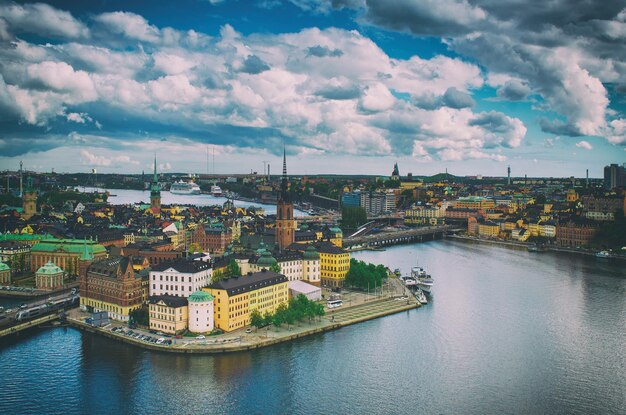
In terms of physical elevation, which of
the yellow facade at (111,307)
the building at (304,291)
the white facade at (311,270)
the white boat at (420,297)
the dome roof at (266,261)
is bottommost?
the white boat at (420,297)

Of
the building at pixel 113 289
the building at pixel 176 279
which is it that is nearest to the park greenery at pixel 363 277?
the building at pixel 176 279

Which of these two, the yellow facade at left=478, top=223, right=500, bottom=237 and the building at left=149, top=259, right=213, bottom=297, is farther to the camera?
the yellow facade at left=478, top=223, right=500, bottom=237

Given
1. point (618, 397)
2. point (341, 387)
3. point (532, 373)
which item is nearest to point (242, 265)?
point (341, 387)

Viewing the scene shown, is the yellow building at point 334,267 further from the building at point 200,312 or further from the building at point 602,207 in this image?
the building at point 602,207

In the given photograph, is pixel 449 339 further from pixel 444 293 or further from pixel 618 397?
pixel 444 293

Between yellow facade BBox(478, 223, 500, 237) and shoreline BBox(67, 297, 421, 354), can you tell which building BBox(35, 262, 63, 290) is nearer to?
shoreline BBox(67, 297, 421, 354)

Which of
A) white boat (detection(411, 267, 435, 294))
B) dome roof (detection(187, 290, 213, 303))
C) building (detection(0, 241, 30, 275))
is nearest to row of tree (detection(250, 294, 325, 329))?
dome roof (detection(187, 290, 213, 303))
